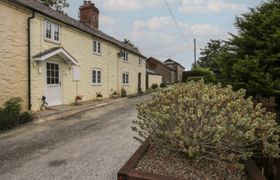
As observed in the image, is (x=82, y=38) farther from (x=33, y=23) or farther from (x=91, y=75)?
(x=33, y=23)

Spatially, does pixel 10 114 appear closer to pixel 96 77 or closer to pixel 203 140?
pixel 203 140

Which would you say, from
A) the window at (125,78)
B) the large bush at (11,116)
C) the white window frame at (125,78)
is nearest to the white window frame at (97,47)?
the white window frame at (125,78)

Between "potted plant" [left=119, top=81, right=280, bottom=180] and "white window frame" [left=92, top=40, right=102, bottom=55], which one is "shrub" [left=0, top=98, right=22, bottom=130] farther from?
"white window frame" [left=92, top=40, right=102, bottom=55]

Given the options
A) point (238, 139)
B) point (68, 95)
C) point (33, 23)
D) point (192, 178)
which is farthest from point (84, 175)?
point (68, 95)

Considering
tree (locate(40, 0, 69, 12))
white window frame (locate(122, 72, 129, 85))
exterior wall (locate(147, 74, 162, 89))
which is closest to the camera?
white window frame (locate(122, 72, 129, 85))

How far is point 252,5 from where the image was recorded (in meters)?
5.91

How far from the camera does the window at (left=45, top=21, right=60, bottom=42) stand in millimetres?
10819

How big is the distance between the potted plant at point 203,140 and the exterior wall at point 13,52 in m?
7.77

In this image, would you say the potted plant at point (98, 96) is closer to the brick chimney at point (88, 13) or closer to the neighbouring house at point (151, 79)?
the brick chimney at point (88, 13)

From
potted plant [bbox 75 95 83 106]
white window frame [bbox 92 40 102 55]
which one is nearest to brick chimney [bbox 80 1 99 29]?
white window frame [bbox 92 40 102 55]

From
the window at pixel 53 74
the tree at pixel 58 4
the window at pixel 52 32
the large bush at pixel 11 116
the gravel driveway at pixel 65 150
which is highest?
the tree at pixel 58 4

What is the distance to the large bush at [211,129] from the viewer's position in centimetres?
253

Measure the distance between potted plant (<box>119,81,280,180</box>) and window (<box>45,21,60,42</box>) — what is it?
9530 mm

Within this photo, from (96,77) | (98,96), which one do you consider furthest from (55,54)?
(98,96)
